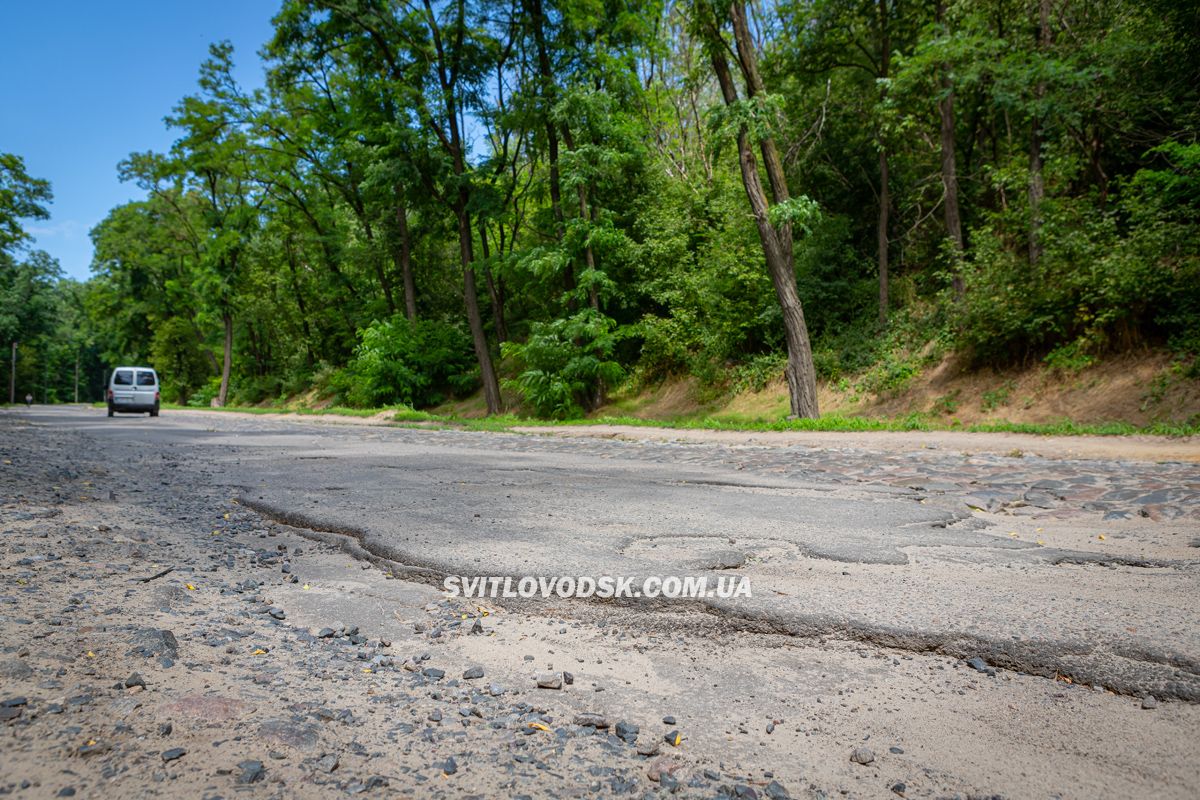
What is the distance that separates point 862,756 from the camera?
5.73 feet

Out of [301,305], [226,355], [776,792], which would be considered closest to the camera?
[776,792]

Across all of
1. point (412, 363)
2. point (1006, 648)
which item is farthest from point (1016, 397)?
point (412, 363)

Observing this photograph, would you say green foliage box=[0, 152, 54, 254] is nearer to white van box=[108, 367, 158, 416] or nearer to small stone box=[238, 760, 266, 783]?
white van box=[108, 367, 158, 416]

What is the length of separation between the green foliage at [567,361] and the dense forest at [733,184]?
0.10m

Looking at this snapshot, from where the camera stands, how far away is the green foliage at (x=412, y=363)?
26.0 metres

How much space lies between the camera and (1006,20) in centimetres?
1664

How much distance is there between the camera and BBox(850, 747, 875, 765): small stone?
1.73 meters

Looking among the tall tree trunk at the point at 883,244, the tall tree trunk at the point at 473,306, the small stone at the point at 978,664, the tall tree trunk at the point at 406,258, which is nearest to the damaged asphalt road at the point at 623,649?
the small stone at the point at 978,664

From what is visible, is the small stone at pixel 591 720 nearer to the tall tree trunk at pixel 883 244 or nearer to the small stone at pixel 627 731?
the small stone at pixel 627 731

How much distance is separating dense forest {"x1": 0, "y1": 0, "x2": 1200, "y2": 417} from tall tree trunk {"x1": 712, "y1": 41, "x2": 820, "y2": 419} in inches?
2.7

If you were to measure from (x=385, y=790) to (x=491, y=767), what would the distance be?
0.27m

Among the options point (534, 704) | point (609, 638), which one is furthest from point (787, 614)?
point (534, 704)

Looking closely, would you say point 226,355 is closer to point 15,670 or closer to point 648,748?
point 15,670

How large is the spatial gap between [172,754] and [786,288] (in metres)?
14.7
